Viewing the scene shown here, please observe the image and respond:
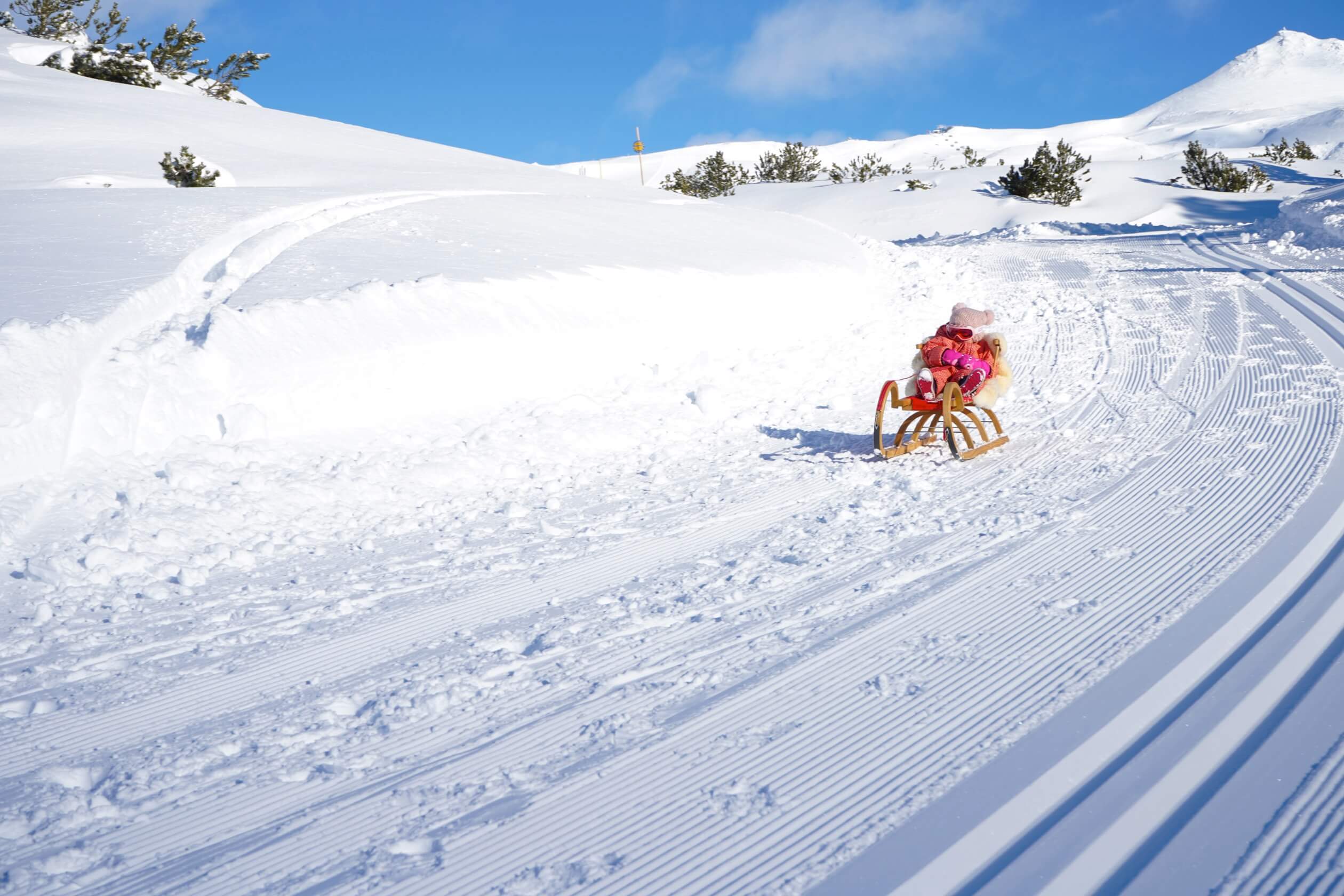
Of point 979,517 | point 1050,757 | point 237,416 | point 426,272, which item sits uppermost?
point 426,272

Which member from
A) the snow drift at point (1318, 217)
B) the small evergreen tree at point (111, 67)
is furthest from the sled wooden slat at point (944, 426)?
the small evergreen tree at point (111, 67)

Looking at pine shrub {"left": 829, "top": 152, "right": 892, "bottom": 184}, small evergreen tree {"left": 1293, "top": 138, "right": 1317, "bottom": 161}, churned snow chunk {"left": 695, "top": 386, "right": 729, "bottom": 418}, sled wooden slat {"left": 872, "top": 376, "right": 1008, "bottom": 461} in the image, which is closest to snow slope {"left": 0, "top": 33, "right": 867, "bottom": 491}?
churned snow chunk {"left": 695, "top": 386, "right": 729, "bottom": 418}

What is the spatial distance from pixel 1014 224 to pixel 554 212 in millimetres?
17664

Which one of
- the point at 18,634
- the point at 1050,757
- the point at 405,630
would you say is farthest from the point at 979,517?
the point at 18,634

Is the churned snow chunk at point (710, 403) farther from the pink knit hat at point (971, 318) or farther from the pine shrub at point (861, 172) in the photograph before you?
the pine shrub at point (861, 172)

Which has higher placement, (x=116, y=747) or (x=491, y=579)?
(x=491, y=579)

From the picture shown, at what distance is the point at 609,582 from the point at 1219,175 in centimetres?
3434

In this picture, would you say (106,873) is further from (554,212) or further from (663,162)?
(663,162)

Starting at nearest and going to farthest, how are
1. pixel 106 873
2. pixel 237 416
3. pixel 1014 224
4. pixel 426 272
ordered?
pixel 106 873 → pixel 237 416 → pixel 426 272 → pixel 1014 224

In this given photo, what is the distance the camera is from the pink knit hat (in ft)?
20.8

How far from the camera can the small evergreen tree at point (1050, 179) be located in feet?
93.9

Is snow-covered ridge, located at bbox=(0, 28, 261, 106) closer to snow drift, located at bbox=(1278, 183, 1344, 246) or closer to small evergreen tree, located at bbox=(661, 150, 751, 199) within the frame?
small evergreen tree, located at bbox=(661, 150, 751, 199)

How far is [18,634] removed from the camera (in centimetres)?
377

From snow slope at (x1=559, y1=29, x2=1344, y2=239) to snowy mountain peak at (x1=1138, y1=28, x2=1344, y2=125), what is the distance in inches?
11.6
